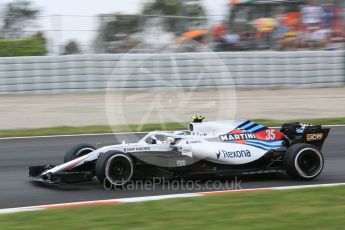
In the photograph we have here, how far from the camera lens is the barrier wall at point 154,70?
17000 mm

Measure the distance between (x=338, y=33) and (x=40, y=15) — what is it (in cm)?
819

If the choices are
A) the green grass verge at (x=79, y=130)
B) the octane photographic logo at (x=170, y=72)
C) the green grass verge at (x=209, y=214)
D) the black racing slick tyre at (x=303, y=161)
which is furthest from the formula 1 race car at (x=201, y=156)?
the octane photographic logo at (x=170, y=72)

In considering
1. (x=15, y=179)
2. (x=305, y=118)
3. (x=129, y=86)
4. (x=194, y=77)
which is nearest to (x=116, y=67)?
(x=129, y=86)

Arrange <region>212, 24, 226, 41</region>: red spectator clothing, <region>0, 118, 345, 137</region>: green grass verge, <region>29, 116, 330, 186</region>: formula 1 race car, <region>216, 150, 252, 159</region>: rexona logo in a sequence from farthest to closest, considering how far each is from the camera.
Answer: <region>212, 24, 226, 41</region>: red spectator clothing < <region>0, 118, 345, 137</region>: green grass verge < <region>216, 150, 252, 159</region>: rexona logo < <region>29, 116, 330, 186</region>: formula 1 race car

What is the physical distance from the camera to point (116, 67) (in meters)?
17.3

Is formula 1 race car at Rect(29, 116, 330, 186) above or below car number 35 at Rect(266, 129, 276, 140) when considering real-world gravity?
below

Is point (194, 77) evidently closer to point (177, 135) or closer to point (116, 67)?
point (116, 67)

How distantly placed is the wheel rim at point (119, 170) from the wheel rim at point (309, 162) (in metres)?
1.80

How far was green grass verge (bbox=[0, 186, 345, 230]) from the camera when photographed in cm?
498

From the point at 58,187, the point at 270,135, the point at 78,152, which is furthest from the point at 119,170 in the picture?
the point at 270,135

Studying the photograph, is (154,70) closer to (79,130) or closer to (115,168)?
(79,130)

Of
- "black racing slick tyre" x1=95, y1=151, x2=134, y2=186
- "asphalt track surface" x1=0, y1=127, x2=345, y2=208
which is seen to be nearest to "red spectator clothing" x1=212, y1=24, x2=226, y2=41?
"asphalt track surface" x1=0, y1=127, x2=345, y2=208

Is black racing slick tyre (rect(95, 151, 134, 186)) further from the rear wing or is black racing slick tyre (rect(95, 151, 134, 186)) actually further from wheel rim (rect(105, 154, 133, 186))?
the rear wing

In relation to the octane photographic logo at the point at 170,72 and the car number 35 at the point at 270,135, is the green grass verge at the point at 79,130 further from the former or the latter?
the car number 35 at the point at 270,135
